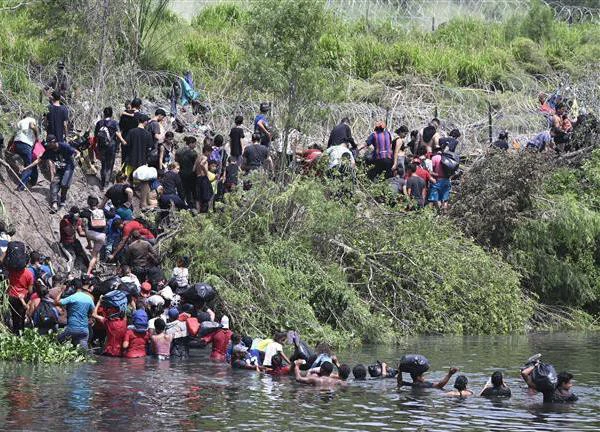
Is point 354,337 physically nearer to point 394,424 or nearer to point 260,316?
point 260,316

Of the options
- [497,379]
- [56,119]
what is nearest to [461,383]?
[497,379]

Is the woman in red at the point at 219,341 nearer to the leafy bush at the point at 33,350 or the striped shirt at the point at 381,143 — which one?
the leafy bush at the point at 33,350

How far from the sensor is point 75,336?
76.9 ft

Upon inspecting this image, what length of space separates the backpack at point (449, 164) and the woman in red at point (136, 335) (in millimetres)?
9831

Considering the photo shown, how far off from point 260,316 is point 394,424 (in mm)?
7894

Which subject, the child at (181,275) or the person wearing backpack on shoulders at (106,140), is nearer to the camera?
the child at (181,275)

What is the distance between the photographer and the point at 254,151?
98.2 ft

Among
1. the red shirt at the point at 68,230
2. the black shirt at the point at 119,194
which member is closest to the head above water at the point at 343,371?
the red shirt at the point at 68,230

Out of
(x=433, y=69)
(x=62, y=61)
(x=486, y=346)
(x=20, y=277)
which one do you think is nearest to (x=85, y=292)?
(x=20, y=277)

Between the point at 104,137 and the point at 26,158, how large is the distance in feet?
5.83

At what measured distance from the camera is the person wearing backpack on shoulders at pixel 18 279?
2348cm

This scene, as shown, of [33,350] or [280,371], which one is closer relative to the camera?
[33,350]

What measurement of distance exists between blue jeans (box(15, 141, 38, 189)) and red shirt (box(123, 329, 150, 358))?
4922mm

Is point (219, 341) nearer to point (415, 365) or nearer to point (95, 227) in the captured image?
point (95, 227)
